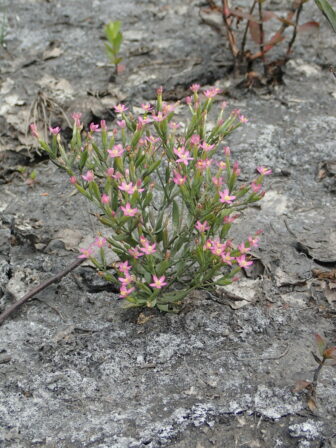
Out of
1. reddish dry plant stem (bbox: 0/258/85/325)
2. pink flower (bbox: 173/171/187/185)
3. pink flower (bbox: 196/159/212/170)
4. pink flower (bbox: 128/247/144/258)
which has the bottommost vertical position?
reddish dry plant stem (bbox: 0/258/85/325)

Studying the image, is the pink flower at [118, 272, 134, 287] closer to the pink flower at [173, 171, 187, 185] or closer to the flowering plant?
the flowering plant

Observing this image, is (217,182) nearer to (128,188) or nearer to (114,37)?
(128,188)

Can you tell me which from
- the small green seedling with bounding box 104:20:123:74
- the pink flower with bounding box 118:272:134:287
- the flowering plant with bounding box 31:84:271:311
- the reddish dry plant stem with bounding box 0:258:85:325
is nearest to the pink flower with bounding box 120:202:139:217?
the flowering plant with bounding box 31:84:271:311

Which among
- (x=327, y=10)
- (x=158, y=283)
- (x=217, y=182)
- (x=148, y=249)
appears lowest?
(x=158, y=283)

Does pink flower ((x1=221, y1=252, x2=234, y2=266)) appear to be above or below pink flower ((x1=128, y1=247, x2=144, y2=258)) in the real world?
above

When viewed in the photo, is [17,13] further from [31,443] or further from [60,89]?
[31,443]

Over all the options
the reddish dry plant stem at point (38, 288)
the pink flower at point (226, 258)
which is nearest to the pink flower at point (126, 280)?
the pink flower at point (226, 258)

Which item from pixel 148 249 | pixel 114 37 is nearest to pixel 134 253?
pixel 148 249

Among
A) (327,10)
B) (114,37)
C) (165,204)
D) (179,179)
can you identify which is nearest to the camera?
(179,179)

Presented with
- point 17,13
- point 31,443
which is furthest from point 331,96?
point 31,443
